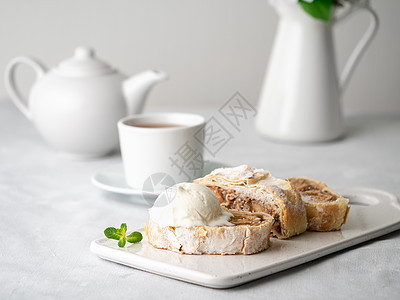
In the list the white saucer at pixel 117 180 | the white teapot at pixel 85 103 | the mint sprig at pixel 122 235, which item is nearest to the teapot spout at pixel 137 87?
the white teapot at pixel 85 103

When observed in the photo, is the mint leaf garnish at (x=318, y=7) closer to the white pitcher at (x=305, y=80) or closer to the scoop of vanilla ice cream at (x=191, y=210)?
the white pitcher at (x=305, y=80)

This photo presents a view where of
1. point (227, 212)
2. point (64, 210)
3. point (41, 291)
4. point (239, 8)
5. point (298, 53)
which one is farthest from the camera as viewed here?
point (239, 8)

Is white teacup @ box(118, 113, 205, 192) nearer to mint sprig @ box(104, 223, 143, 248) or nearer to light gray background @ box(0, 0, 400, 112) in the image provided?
mint sprig @ box(104, 223, 143, 248)

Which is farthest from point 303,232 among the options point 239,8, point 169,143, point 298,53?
point 239,8

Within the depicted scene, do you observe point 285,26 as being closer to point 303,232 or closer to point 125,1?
point 303,232

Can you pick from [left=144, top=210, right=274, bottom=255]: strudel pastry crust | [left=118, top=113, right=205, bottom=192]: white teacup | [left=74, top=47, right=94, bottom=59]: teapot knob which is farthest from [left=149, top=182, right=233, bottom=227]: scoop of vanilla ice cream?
[left=74, top=47, right=94, bottom=59]: teapot knob
